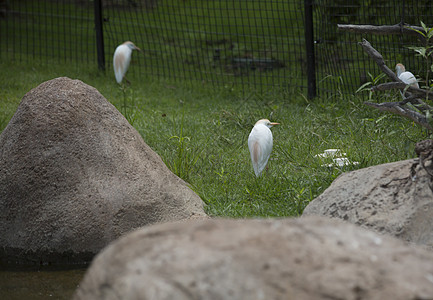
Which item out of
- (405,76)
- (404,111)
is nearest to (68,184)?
(404,111)

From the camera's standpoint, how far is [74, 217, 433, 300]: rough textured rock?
1.59 meters

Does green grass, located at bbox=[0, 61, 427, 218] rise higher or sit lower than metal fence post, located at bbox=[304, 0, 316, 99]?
lower

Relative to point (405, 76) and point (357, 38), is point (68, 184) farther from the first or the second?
point (357, 38)

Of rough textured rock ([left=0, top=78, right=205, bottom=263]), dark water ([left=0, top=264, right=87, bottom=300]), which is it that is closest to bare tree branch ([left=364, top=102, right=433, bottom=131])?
rough textured rock ([left=0, top=78, right=205, bottom=263])

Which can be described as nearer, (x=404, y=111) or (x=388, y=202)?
(x=388, y=202)

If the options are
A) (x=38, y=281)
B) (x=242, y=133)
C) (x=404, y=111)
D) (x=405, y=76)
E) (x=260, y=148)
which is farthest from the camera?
(x=242, y=133)

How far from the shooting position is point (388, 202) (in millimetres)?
3031

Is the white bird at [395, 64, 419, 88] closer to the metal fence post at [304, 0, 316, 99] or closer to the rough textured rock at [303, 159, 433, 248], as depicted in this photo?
the metal fence post at [304, 0, 316, 99]

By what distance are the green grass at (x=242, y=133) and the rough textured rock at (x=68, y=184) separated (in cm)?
61

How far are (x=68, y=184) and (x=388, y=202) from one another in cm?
199

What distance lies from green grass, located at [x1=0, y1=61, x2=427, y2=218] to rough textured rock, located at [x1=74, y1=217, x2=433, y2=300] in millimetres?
2303

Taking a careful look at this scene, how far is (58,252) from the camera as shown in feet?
12.6

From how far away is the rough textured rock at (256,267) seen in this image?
1587 mm

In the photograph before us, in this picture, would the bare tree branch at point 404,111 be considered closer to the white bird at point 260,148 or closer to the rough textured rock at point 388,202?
the rough textured rock at point 388,202
